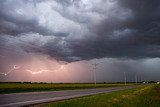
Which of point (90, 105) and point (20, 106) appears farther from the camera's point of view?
point (90, 105)

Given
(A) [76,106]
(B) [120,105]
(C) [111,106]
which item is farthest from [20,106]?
(B) [120,105]

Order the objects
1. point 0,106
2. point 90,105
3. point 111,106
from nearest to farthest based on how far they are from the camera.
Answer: point 0,106, point 90,105, point 111,106

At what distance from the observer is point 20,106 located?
72.3ft

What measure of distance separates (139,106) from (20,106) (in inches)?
483

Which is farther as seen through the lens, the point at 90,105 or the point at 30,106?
the point at 90,105

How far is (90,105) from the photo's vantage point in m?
24.0

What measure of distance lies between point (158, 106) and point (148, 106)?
115 centimetres

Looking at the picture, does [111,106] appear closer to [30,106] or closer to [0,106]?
[30,106]

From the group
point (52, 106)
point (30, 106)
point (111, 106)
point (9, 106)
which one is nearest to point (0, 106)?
point (9, 106)

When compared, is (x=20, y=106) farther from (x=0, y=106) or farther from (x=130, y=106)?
(x=130, y=106)

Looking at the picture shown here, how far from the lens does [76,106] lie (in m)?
22.6

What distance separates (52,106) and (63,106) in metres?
0.97

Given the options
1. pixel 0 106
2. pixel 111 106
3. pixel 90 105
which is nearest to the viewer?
pixel 0 106

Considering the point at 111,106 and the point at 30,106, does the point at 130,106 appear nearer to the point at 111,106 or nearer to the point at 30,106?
the point at 111,106
